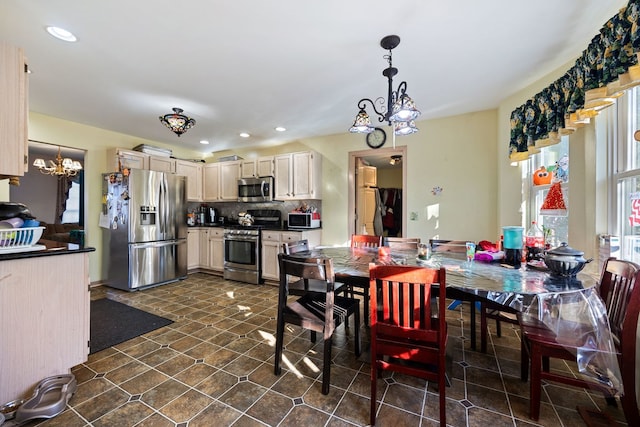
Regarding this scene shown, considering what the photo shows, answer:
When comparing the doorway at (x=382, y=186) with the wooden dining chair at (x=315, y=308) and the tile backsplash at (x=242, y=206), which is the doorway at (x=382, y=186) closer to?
the tile backsplash at (x=242, y=206)

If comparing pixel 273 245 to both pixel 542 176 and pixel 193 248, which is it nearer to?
pixel 193 248

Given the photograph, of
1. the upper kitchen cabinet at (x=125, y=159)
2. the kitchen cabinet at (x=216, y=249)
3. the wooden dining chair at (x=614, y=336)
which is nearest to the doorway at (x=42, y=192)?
the upper kitchen cabinet at (x=125, y=159)

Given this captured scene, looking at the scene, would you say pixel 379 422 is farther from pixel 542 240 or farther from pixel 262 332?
pixel 542 240

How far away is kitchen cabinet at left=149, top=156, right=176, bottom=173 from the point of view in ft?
15.2

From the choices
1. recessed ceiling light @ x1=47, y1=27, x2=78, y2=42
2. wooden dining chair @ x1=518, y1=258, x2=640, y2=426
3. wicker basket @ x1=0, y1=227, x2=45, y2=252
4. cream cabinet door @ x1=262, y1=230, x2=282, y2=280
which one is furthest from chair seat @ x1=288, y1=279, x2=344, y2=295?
recessed ceiling light @ x1=47, y1=27, x2=78, y2=42

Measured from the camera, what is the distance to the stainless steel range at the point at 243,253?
14.6 ft

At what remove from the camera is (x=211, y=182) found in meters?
5.48

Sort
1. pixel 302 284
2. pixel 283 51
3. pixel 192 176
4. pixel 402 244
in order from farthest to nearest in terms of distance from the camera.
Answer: pixel 192 176 < pixel 402 244 < pixel 302 284 < pixel 283 51

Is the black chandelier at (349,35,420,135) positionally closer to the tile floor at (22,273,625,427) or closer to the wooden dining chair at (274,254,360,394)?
the wooden dining chair at (274,254,360,394)

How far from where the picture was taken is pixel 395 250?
8.85 ft

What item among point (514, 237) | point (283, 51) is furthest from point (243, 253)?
point (514, 237)

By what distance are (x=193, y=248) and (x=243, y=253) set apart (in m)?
1.27

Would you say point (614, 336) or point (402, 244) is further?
point (402, 244)

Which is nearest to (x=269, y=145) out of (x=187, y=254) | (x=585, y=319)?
(x=187, y=254)
